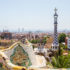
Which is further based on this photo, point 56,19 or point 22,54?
→ point 56,19

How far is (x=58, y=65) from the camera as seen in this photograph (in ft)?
26.0

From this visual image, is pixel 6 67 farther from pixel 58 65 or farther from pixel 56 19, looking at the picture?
pixel 56 19

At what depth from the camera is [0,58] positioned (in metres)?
5.95

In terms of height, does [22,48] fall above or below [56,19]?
below

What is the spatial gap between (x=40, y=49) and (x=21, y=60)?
8.11 m

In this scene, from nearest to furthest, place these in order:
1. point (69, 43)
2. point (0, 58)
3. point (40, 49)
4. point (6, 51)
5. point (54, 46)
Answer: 1. point (0, 58)
2. point (6, 51)
3. point (40, 49)
4. point (54, 46)
5. point (69, 43)

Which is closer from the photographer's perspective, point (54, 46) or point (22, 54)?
point (22, 54)

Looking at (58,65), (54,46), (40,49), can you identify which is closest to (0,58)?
(58,65)

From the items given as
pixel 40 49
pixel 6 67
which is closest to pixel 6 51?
pixel 6 67

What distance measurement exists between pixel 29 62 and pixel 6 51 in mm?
1417

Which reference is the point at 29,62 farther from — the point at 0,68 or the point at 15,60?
the point at 0,68

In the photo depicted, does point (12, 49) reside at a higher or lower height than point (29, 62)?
higher

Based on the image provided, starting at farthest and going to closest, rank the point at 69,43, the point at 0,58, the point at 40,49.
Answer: the point at 69,43 < the point at 40,49 < the point at 0,58

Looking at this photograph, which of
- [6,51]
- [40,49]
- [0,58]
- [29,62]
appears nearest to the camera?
[0,58]
